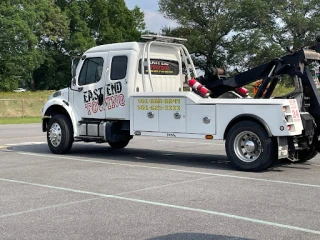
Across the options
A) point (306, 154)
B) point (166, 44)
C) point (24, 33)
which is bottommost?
point (306, 154)

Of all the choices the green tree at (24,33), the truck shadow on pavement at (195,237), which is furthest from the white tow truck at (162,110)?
the green tree at (24,33)

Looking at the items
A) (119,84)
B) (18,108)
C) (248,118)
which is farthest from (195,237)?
(18,108)

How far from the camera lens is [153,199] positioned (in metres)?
7.98

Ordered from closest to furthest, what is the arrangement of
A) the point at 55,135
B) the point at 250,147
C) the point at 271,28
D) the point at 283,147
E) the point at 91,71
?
the point at 283,147
the point at 250,147
the point at 91,71
the point at 55,135
the point at 271,28

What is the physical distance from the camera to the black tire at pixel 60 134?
1355 cm

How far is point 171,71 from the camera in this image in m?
13.6

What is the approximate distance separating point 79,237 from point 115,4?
260ft

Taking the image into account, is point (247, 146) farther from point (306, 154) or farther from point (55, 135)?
point (55, 135)

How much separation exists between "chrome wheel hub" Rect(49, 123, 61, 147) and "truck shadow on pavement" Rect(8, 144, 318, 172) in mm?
339

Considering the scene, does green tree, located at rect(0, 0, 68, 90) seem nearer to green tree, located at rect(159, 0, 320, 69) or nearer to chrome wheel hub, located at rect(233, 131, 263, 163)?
green tree, located at rect(159, 0, 320, 69)

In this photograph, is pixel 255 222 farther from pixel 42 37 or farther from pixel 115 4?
pixel 115 4

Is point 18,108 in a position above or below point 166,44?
below

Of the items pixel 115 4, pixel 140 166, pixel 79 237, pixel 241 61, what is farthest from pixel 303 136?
pixel 115 4

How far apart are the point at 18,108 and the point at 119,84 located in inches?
1035
